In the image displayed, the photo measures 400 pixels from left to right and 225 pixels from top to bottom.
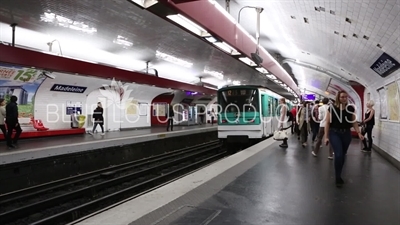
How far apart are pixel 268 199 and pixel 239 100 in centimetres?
772

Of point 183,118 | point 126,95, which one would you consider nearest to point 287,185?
point 126,95

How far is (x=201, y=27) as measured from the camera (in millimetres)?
5016

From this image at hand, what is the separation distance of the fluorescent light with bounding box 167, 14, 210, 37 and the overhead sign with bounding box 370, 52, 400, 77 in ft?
12.9

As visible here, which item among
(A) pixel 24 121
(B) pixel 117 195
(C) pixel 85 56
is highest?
(C) pixel 85 56

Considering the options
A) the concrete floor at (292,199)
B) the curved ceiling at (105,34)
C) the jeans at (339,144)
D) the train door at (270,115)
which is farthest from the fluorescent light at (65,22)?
the train door at (270,115)

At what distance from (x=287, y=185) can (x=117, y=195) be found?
416 cm

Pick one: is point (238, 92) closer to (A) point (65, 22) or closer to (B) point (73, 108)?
(A) point (65, 22)

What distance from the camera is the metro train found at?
11.0 meters

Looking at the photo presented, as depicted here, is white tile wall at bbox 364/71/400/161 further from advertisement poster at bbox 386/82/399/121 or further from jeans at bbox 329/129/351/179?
jeans at bbox 329/129/351/179

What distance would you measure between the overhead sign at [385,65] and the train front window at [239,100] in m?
4.55

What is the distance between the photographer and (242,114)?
11203 mm

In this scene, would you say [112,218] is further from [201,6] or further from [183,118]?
[183,118]

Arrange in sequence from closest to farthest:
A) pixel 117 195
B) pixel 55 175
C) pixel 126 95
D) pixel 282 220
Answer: pixel 282 220, pixel 117 195, pixel 55 175, pixel 126 95

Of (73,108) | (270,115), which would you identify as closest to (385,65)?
(270,115)
